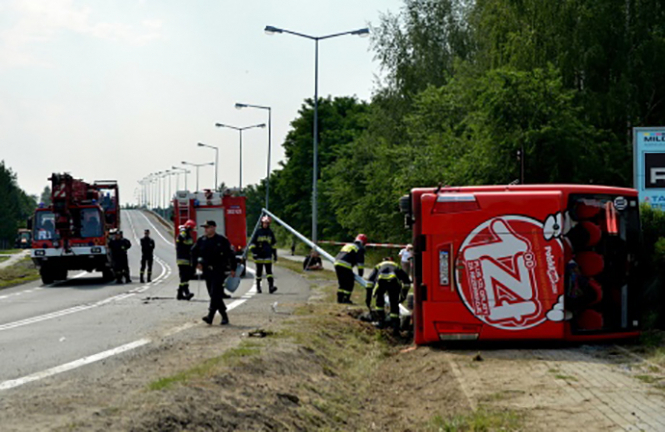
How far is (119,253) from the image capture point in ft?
102

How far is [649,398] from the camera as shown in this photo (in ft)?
29.5

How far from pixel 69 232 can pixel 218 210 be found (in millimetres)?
A: 6764

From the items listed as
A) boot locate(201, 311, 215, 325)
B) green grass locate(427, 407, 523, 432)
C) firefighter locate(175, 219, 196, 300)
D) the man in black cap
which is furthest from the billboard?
green grass locate(427, 407, 523, 432)

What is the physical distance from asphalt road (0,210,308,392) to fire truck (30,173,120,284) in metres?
0.86

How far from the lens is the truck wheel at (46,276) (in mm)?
32344

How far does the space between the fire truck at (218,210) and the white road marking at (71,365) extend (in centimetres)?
2333

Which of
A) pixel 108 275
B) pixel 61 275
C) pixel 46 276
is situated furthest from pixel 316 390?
pixel 61 275

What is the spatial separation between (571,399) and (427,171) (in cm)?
2667

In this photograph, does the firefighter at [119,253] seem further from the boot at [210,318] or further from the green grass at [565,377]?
the green grass at [565,377]

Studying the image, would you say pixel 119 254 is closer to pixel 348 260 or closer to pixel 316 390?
pixel 348 260

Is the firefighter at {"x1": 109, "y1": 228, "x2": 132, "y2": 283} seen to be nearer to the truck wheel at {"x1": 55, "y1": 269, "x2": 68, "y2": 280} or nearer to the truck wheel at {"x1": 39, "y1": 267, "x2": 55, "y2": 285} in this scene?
the truck wheel at {"x1": 39, "y1": 267, "x2": 55, "y2": 285}

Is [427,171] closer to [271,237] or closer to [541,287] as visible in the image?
[271,237]

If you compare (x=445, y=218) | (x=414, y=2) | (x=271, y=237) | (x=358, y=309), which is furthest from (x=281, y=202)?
(x=445, y=218)

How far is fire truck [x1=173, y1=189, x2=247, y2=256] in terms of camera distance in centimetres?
3638
